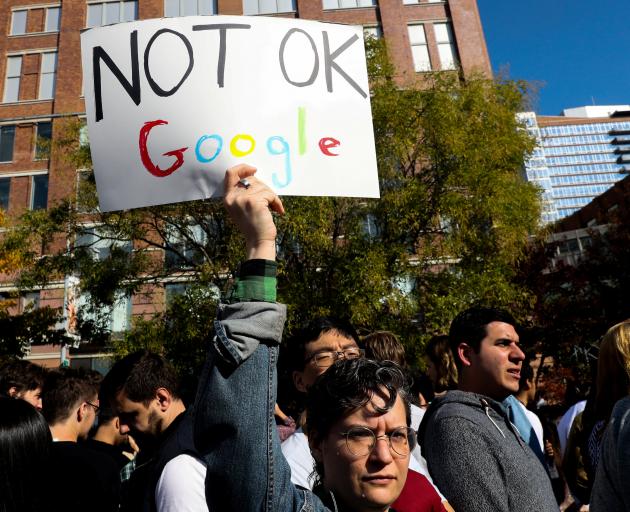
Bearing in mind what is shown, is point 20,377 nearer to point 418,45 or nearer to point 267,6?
point 418,45

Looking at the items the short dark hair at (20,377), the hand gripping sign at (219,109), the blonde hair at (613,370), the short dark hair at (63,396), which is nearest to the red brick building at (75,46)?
the short dark hair at (20,377)

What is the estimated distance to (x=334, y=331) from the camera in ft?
9.71

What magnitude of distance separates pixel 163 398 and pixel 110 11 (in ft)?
86.5

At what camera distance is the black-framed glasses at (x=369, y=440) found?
1.62 meters

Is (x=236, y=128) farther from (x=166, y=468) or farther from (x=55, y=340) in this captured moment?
(x=55, y=340)

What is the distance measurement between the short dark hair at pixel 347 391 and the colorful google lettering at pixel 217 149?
0.72 m

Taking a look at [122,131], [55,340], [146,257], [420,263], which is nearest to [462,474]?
[122,131]

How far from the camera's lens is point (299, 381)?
115 inches

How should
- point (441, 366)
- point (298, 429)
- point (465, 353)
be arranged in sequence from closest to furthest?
point (298, 429), point (465, 353), point (441, 366)

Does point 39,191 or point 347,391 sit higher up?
point 39,191

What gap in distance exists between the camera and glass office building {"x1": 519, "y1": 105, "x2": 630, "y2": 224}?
530ft

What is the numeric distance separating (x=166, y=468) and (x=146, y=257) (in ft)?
42.6

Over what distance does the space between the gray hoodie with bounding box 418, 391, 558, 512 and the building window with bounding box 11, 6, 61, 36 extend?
28.0 metres

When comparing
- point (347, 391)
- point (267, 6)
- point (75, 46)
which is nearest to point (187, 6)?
point (267, 6)
